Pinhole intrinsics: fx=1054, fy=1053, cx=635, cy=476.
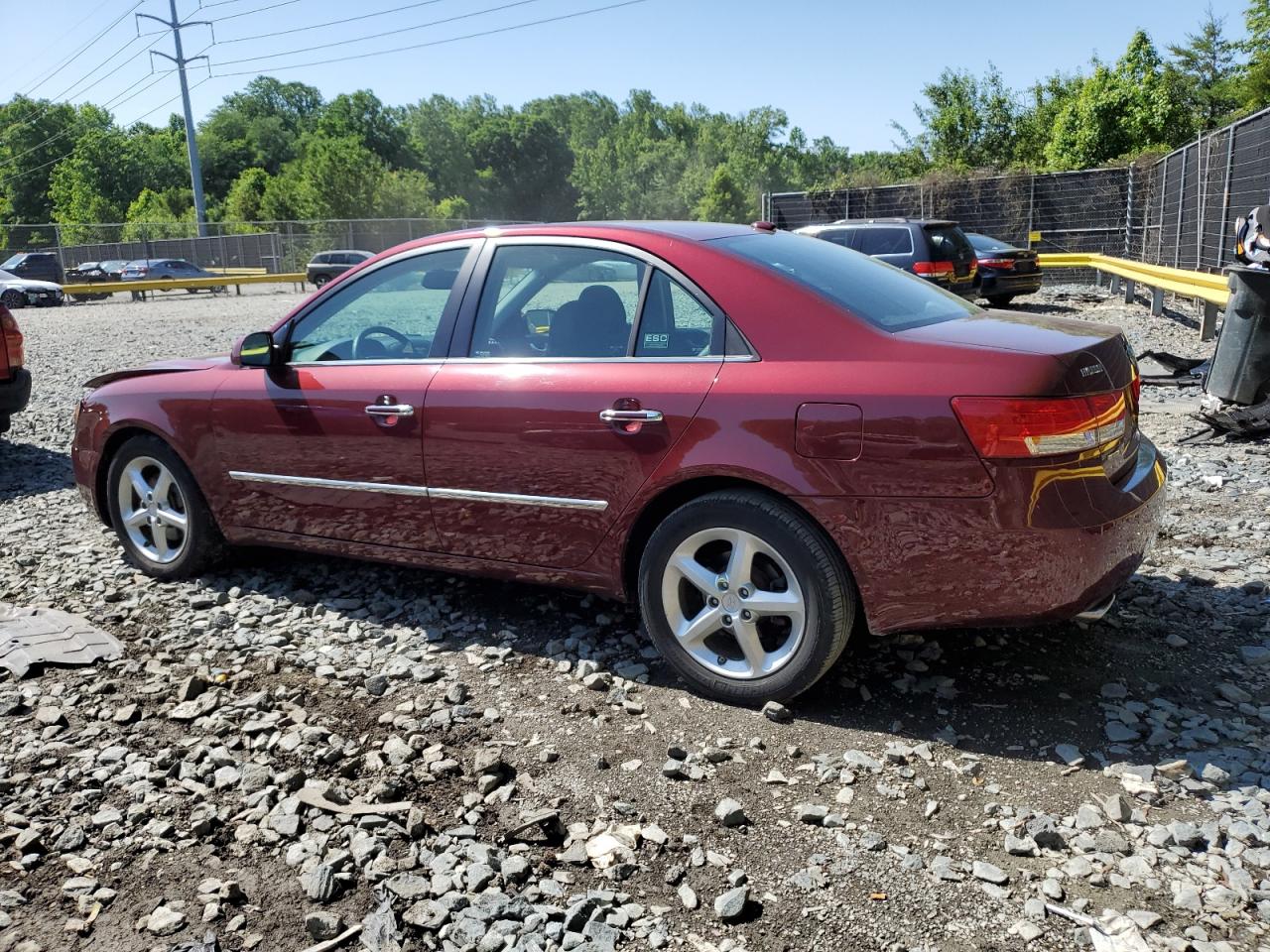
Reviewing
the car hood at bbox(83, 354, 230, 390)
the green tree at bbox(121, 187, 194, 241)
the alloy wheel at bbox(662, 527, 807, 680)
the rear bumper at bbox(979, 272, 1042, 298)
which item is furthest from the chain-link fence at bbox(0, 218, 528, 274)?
the alloy wheel at bbox(662, 527, 807, 680)

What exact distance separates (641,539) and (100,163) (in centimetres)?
10213

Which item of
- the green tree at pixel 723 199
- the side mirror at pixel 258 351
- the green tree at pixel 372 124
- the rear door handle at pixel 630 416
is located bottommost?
the rear door handle at pixel 630 416

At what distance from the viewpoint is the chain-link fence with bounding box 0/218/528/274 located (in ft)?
152

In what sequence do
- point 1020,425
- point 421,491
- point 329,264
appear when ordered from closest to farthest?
point 1020,425 → point 421,491 → point 329,264

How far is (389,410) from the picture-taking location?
430 centimetres

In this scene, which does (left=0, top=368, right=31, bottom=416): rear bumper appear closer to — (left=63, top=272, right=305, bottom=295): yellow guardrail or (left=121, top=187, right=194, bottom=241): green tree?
(left=63, top=272, right=305, bottom=295): yellow guardrail

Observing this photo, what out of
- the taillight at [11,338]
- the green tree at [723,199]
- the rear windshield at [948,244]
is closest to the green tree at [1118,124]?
the rear windshield at [948,244]

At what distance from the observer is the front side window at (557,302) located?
155 inches

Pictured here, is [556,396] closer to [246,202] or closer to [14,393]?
[14,393]

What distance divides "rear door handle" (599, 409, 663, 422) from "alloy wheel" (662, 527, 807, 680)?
1.41 feet

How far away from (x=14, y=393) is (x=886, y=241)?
12.0 meters

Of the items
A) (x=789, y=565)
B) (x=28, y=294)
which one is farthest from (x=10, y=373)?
(x=28, y=294)

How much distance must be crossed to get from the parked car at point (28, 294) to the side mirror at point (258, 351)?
1245 inches

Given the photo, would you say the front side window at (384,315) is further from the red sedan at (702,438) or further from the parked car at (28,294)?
the parked car at (28,294)
